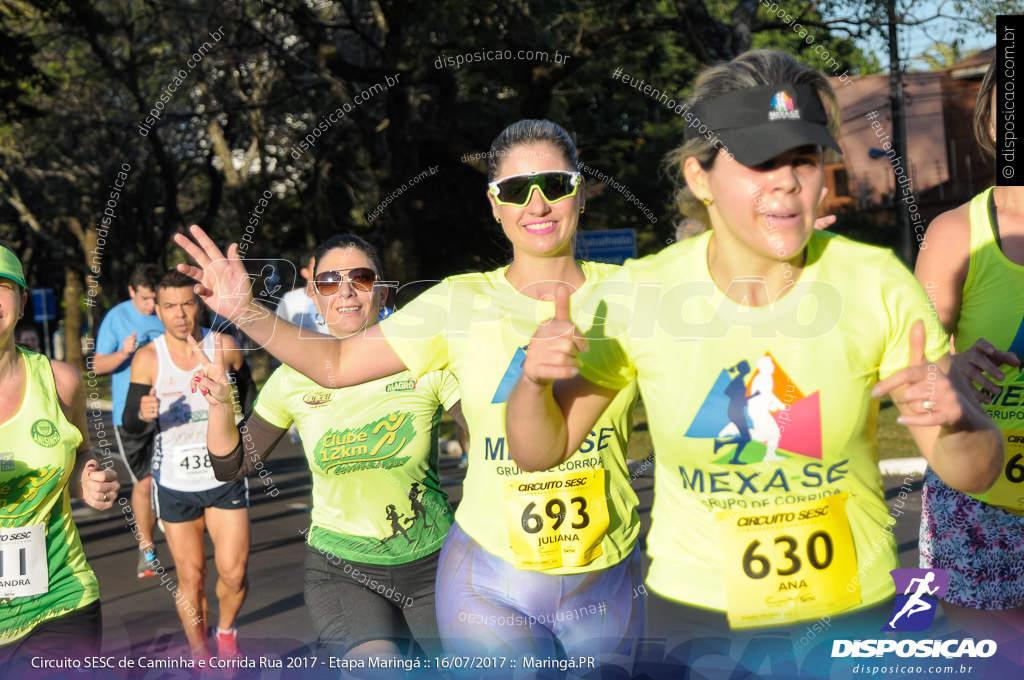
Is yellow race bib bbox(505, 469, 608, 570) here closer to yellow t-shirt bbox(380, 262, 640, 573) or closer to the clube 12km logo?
yellow t-shirt bbox(380, 262, 640, 573)

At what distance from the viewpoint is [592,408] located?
100 inches

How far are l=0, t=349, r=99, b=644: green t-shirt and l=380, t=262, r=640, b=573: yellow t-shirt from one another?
1.30 metres

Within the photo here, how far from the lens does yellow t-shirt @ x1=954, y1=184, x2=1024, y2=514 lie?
312 cm

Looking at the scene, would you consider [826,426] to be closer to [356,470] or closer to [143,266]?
[356,470]

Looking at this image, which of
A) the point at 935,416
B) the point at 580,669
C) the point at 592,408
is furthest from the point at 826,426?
the point at 580,669

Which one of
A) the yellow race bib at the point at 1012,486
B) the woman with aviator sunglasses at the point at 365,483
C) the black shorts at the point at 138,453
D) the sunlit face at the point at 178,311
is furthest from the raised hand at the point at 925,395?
the black shorts at the point at 138,453

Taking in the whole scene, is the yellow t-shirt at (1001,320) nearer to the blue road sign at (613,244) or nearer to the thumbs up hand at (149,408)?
the thumbs up hand at (149,408)

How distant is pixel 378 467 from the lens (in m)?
3.91

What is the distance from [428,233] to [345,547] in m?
17.0

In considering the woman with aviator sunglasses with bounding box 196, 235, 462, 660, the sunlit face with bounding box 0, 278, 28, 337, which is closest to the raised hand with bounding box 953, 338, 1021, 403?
the woman with aviator sunglasses with bounding box 196, 235, 462, 660

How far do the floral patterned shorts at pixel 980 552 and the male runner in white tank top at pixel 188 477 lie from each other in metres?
3.47

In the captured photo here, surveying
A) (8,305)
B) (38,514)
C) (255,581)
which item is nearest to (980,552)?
(38,514)

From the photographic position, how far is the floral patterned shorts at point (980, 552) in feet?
10.4

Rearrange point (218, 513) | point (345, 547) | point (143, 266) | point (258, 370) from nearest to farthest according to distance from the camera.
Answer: point (345, 547), point (218, 513), point (143, 266), point (258, 370)
